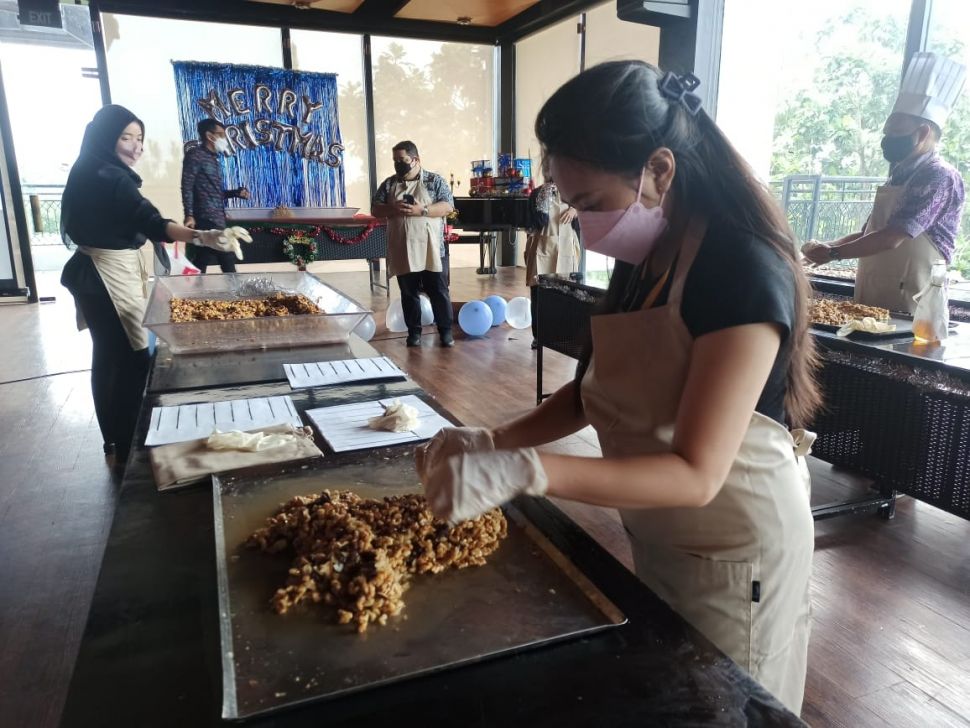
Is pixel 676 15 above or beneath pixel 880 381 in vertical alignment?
above

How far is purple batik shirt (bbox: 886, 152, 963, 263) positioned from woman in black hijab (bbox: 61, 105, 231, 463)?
2.52m

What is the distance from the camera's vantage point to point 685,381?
0.75 meters

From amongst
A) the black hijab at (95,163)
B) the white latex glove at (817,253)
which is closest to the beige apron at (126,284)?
the black hijab at (95,163)

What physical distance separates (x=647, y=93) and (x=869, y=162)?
4076 millimetres

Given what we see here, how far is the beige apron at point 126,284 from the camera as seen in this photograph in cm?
250

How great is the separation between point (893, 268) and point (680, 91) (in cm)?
226

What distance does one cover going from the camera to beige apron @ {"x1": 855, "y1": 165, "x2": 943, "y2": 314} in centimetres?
251

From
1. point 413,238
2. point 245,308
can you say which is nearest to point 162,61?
point 413,238

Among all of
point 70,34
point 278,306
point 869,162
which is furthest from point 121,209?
point 70,34

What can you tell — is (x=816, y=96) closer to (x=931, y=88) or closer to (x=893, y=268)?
(x=931, y=88)

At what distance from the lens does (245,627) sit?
678 mm

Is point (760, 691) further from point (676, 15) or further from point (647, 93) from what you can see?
point (676, 15)

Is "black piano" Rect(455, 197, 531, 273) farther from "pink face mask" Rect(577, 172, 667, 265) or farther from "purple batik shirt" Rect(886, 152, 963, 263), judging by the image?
"pink face mask" Rect(577, 172, 667, 265)

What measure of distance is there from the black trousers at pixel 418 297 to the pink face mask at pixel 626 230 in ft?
12.2
